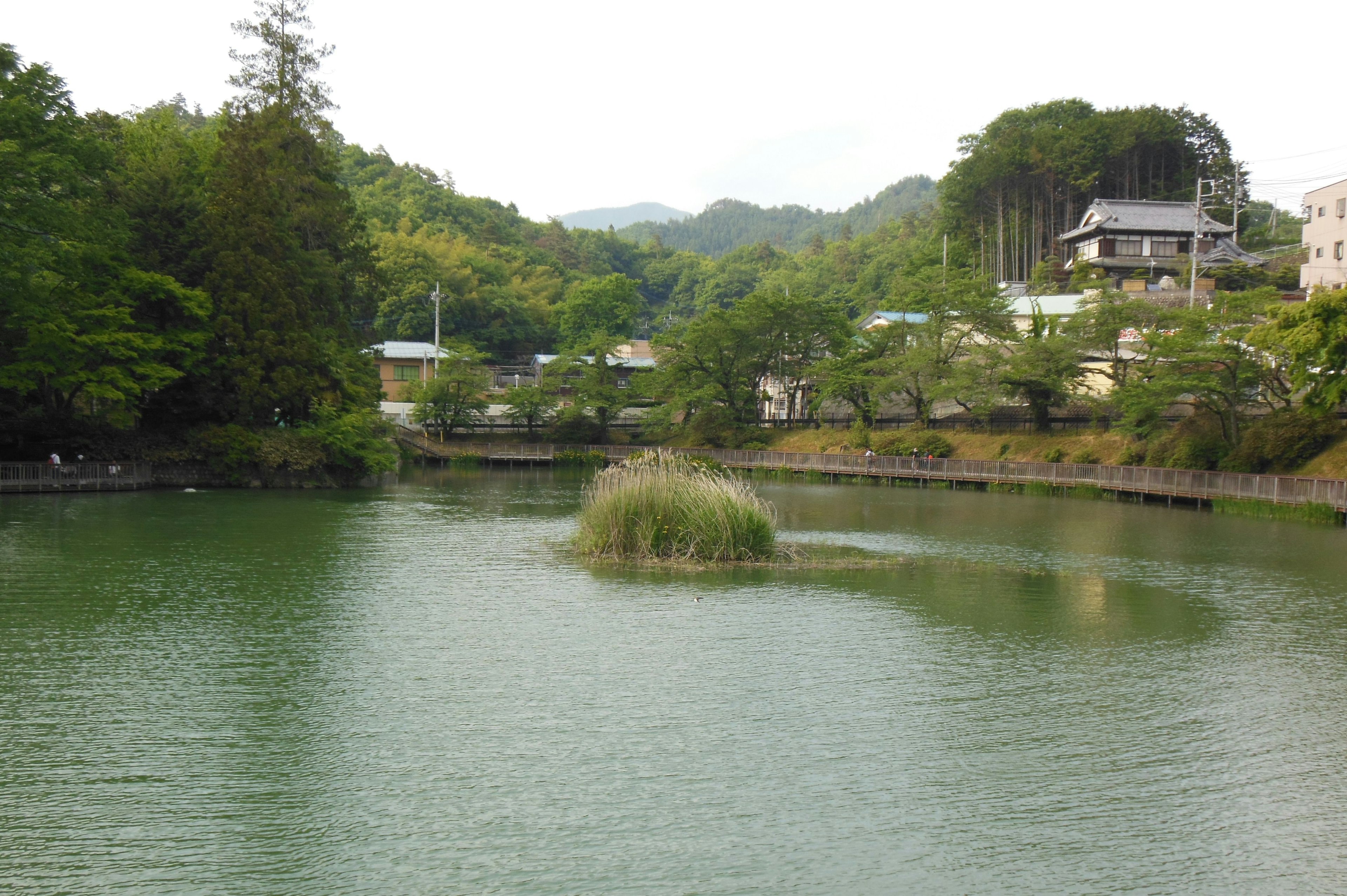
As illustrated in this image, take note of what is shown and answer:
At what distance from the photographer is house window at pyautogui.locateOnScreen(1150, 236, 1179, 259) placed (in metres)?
61.5

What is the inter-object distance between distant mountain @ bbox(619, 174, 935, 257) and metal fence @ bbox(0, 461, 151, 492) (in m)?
141

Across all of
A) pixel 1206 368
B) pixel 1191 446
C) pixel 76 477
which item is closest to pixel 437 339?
pixel 76 477

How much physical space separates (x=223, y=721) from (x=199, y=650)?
9.94 ft

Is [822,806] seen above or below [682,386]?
below

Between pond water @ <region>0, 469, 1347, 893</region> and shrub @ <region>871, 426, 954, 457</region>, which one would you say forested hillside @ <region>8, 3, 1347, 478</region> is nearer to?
shrub @ <region>871, 426, 954, 457</region>

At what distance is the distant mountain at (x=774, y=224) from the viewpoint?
582 ft

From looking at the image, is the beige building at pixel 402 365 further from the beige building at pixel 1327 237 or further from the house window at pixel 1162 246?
the beige building at pixel 1327 237

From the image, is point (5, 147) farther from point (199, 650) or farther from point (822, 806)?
point (822, 806)

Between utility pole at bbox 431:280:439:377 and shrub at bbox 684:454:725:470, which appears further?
utility pole at bbox 431:280:439:377

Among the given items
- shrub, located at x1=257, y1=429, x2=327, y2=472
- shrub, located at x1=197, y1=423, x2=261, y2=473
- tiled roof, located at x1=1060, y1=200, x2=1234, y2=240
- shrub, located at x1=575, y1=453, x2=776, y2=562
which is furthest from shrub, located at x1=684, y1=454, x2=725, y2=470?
tiled roof, located at x1=1060, y1=200, x2=1234, y2=240

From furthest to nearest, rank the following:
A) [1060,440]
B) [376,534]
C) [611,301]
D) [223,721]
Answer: [611,301], [1060,440], [376,534], [223,721]

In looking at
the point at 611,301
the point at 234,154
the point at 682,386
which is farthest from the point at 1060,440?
the point at 611,301

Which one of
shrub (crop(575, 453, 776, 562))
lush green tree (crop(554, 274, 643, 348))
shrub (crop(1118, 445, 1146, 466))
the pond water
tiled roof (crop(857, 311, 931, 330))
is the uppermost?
lush green tree (crop(554, 274, 643, 348))

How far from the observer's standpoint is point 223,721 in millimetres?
8859
